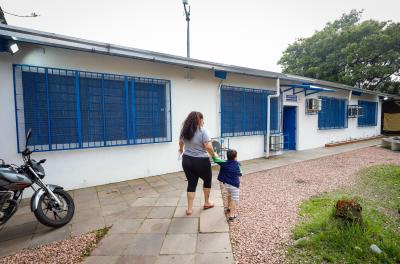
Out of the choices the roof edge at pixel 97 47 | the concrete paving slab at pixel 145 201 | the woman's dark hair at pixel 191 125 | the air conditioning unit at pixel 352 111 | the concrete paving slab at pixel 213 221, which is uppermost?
the roof edge at pixel 97 47

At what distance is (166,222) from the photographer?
3.21 meters

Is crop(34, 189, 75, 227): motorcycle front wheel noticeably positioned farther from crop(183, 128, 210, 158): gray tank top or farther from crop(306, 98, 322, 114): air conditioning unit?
crop(306, 98, 322, 114): air conditioning unit

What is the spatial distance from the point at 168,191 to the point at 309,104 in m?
7.92

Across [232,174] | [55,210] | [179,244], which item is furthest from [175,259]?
[55,210]

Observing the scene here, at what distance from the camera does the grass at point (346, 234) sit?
91.9 inches

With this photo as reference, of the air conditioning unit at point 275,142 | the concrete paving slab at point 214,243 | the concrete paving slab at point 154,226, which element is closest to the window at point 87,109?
the concrete paving slab at point 154,226

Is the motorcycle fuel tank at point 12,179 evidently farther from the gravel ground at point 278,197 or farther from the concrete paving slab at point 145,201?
the gravel ground at point 278,197

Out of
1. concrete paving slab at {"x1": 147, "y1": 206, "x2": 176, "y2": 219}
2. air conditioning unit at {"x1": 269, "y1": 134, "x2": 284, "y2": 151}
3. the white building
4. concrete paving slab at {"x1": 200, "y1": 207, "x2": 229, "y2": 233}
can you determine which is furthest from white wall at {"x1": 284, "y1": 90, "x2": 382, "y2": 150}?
concrete paving slab at {"x1": 147, "y1": 206, "x2": 176, "y2": 219}

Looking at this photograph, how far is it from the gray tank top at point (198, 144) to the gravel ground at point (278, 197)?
112cm

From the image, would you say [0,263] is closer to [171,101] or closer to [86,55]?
[86,55]

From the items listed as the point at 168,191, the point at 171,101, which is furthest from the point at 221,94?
the point at 168,191

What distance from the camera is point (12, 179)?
9.18 ft

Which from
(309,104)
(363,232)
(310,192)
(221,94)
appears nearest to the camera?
(363,232)

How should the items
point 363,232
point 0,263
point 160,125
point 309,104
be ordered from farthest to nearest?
point 309,104
point 160,125
point 363,232
point 0,263
